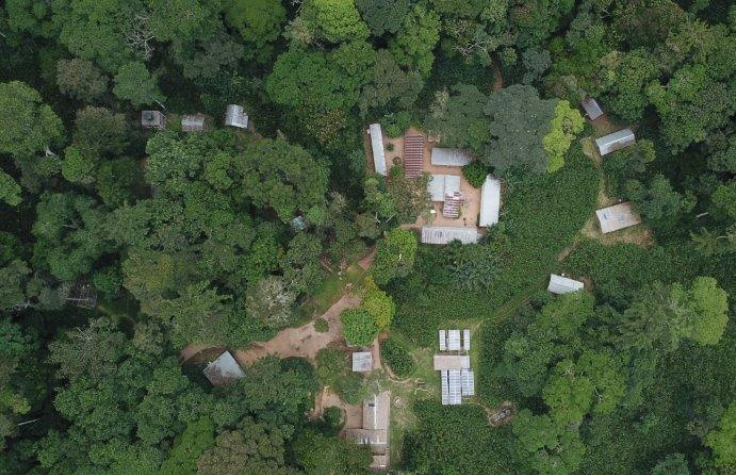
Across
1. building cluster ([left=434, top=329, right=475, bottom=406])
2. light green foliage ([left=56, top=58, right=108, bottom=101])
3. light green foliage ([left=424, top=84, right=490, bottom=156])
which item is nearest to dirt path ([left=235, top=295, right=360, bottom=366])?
building cluster ([left=434, top=329, right=475, bottom=406])

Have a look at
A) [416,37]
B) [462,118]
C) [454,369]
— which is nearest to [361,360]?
[454,369]

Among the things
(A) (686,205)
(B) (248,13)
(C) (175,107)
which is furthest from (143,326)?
(A) (686,205)

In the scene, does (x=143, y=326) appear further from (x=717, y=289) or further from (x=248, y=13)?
(x=717, y=289)

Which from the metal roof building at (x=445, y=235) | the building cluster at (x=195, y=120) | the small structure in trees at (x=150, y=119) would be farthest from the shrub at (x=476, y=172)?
the small structure in trees at (x=150, y=119)

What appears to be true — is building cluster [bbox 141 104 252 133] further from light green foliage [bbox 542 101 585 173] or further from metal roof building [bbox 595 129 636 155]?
metal roof building [bbox 595 129 636 155]

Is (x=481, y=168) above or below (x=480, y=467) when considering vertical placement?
above

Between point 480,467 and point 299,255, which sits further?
point 480,467

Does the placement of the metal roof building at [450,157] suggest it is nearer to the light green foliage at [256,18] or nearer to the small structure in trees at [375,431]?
the light green foliage at [256,18]
